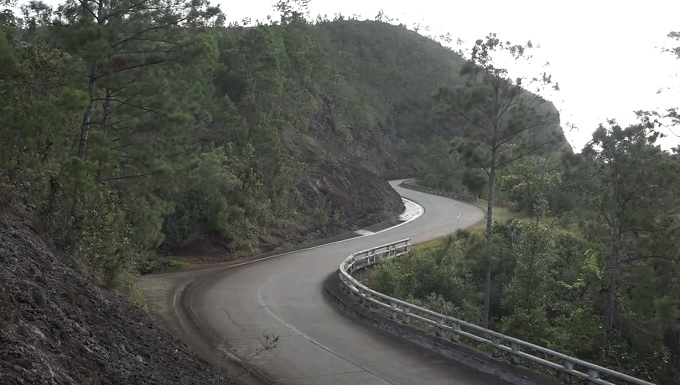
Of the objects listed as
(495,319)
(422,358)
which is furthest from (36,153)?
(495,319)

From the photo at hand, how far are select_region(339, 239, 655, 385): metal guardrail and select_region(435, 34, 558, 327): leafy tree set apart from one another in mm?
3498

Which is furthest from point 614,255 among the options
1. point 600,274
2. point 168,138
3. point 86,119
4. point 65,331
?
point 65,331

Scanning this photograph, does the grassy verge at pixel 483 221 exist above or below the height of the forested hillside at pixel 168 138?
below

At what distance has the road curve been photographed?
1261 cm

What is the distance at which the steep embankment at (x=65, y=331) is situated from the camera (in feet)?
23.5

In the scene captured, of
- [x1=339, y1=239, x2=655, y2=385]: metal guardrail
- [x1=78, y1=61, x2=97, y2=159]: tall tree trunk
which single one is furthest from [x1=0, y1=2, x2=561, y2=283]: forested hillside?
[x1=339, y1=239, x2=655, y2=385]: metal guardrail

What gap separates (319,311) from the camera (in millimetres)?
19000

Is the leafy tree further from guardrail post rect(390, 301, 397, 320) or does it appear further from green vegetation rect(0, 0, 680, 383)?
guardrail post rect(390, 301, 397, 320)

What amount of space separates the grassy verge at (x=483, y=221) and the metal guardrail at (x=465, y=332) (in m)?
0.87

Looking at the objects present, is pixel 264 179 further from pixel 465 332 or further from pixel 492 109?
pixel 465 332

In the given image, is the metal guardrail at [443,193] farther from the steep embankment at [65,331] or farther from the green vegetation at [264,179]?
the steep embankment at [65,331]

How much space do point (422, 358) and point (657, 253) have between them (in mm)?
13854

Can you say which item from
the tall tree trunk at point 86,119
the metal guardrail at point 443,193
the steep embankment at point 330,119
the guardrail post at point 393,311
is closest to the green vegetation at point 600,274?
the guardrail post at point 393,311

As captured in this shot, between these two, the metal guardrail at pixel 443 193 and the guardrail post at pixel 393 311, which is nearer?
the guardrail post at pixel 393 311
